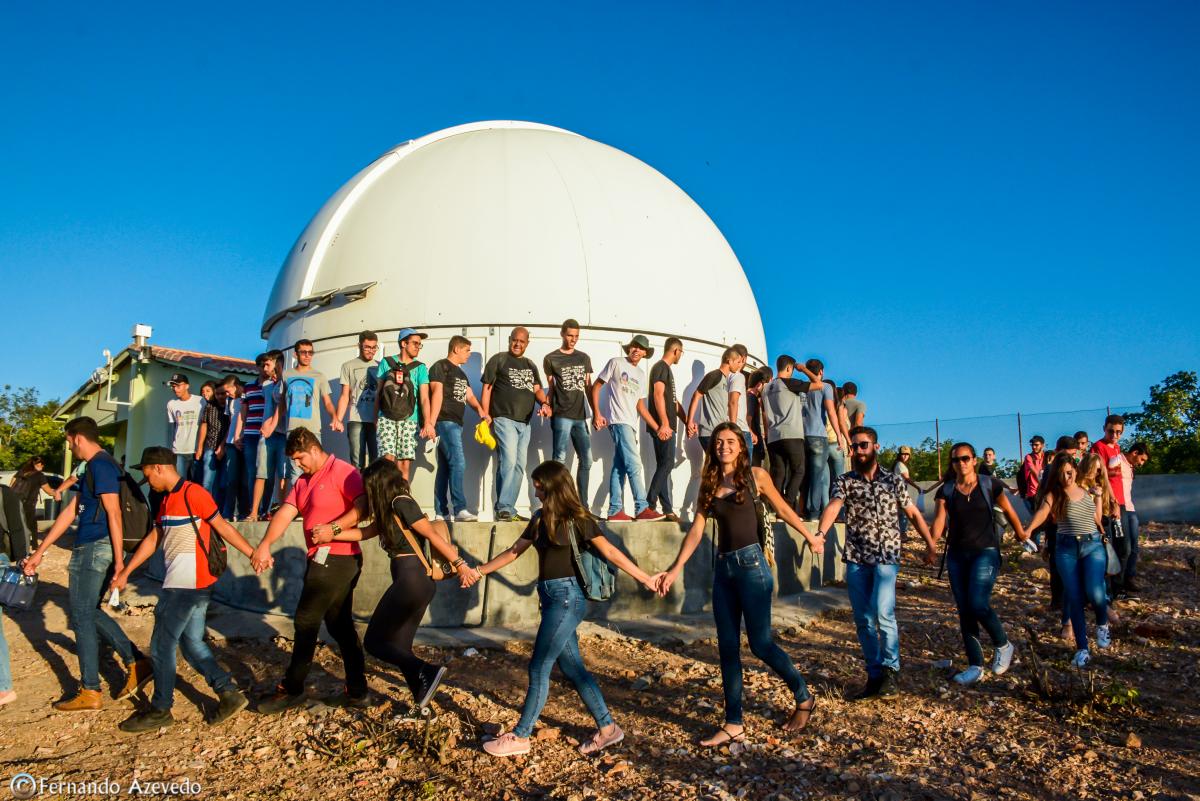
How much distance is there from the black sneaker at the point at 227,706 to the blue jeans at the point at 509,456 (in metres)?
2.96

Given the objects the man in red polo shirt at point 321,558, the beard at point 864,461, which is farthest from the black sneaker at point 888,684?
the man in red polo shirt at point 321,558

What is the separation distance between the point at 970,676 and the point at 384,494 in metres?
3.82

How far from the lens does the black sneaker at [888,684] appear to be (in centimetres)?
486

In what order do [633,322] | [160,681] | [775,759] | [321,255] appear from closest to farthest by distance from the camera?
[775,759], [160,681], [633,322], [321,255]

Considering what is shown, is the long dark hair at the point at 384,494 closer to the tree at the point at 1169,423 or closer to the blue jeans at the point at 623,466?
the blue jeans at the point at 623,466

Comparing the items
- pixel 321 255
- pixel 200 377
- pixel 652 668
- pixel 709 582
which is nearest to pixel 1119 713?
pixel 652 668

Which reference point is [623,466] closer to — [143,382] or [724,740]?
[724,740]

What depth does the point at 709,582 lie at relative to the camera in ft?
23.9

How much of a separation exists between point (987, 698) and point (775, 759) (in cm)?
173

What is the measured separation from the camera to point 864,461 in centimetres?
525

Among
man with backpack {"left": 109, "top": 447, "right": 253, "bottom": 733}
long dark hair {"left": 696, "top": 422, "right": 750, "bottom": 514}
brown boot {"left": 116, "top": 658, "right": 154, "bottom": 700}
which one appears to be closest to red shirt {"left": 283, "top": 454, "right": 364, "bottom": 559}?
man with backpack {"left": 109, "top": 447, "right": 253, "bottom": 733}

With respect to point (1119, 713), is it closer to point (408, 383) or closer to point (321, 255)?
point (408, 383)

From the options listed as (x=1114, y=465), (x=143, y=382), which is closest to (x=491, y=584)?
(x=1114, y=465)

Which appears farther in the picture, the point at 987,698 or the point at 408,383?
the point at 408,383
